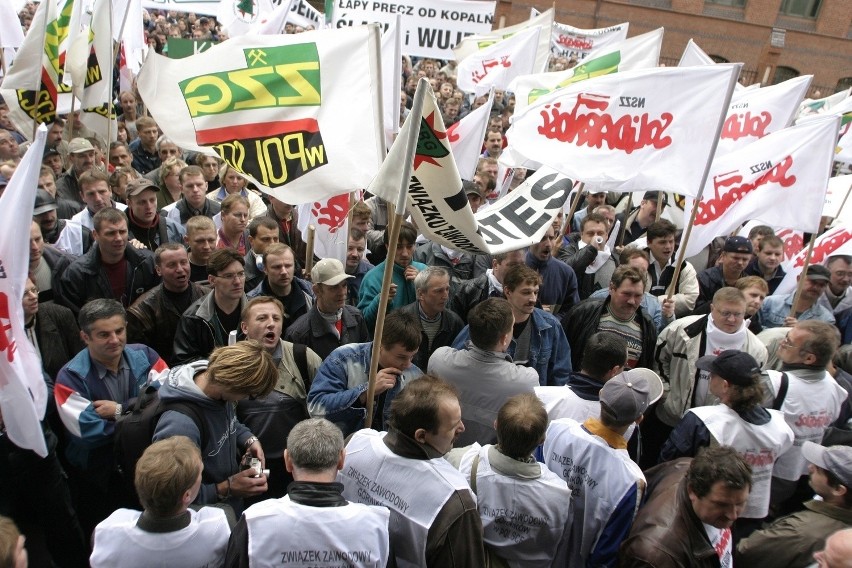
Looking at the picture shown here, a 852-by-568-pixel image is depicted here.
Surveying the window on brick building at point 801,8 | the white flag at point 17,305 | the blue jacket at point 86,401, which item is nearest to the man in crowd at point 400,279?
the blue jacket at point 86,401

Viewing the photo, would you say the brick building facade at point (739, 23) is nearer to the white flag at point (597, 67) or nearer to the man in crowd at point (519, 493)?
the white flag at point (597, 67)

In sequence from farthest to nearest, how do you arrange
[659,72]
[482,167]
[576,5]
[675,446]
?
[576,5] < [482,167] < [659,72] < [675,446]

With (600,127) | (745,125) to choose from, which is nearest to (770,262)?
(745,125)

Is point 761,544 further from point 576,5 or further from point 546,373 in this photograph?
point 576,5

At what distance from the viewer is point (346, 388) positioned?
338cm

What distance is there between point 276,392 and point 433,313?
4.29 feet

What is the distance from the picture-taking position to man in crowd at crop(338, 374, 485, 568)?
235cm

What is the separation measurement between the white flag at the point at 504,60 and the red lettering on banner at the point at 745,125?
357 cm

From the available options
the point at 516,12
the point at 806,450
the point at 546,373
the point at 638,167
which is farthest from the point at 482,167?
the point at 516,12

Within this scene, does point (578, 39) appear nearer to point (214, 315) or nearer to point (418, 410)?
point (214, 315)

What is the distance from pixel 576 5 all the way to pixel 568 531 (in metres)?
30.2

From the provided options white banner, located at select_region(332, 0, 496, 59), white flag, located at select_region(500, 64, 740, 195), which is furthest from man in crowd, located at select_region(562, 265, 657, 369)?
white banner, located at select_region(332, 0, 496, 59)

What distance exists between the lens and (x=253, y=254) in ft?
16.2

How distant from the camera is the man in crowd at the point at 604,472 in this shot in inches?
108
